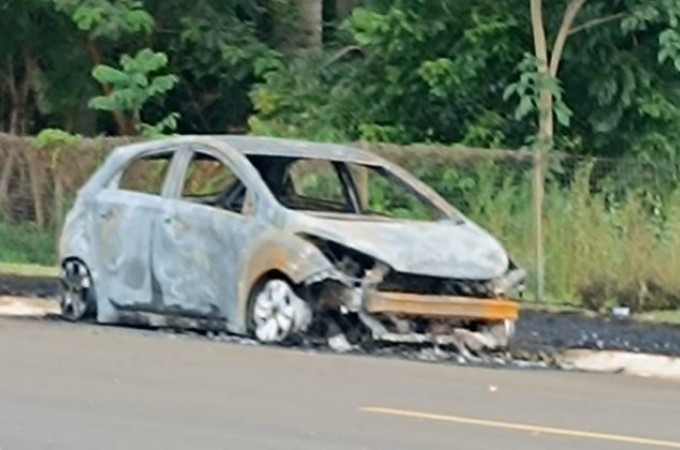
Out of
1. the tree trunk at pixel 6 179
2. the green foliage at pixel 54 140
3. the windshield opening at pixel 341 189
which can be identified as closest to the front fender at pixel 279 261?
the windshield opening at pixel 341 189

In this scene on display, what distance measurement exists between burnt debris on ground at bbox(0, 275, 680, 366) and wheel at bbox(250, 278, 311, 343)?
7.9 inches

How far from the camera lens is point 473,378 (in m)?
13.4

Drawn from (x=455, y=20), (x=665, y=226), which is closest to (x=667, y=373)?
(x=665, y=226)

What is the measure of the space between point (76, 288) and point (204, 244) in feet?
5.19

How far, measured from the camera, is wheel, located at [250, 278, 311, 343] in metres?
14.3

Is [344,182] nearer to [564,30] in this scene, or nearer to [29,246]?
[564,30]

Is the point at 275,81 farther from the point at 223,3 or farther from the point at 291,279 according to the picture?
the point at 291,279

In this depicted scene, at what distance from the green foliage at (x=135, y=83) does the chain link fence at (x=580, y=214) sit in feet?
20.0

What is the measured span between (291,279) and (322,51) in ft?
43.0

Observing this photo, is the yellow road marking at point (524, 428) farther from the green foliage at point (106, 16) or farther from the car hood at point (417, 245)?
the green foliage at point (106, 16)

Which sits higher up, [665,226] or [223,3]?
[223,3]

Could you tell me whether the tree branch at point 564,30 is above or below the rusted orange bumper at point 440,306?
above

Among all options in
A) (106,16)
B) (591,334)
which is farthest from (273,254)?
(106,16)

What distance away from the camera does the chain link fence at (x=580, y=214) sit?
18.7 meters
